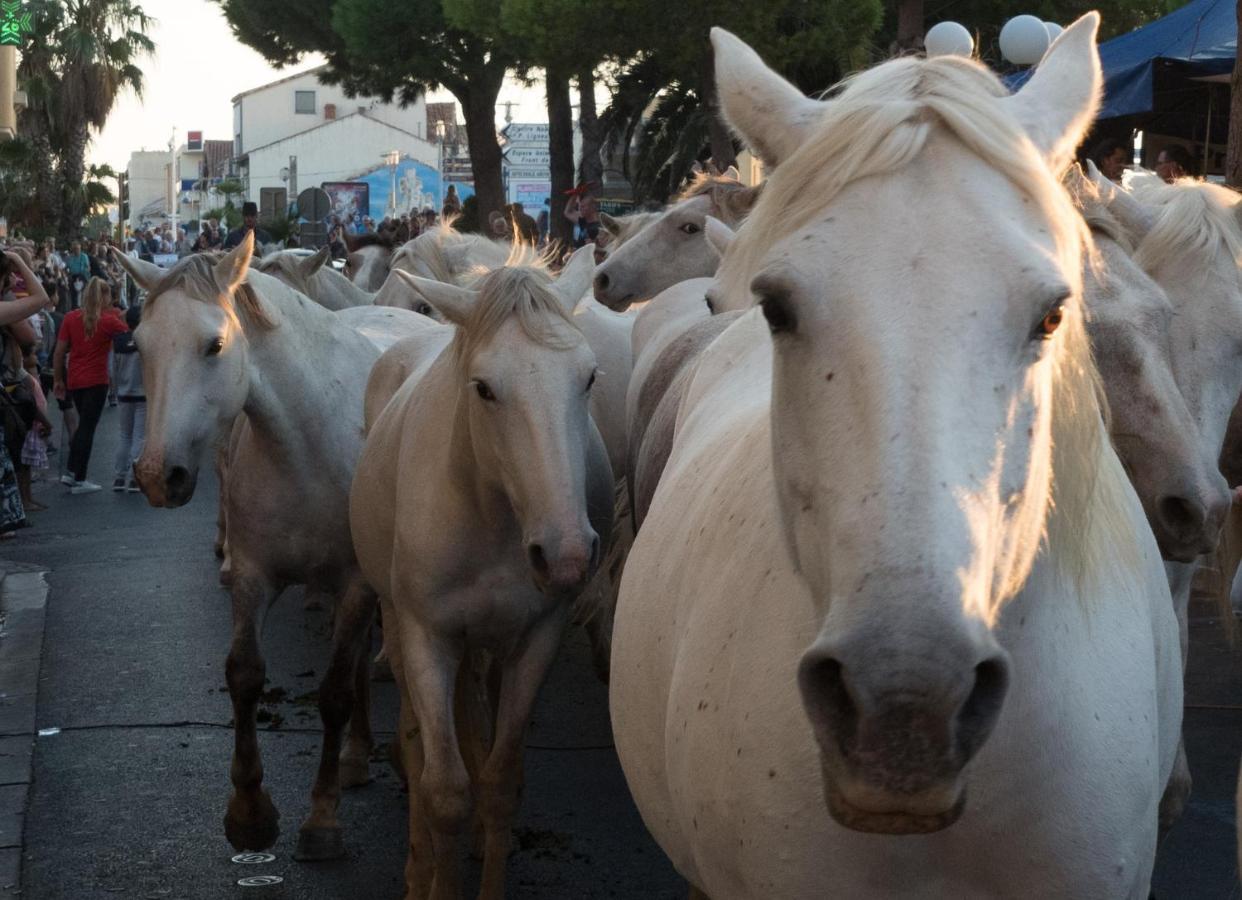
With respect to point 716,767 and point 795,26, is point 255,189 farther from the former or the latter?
point 716,767

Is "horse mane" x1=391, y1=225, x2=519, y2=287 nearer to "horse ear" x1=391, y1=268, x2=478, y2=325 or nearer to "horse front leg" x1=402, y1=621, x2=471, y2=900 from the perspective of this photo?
"horse ear" x1=391, y1=268, x2=478, y2=325

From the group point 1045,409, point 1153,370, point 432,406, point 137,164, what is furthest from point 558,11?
point 137,164

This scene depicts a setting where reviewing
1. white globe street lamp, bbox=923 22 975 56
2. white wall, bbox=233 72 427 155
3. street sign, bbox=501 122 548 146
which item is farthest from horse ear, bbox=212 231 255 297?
white wall, bbox=233 72 427 155

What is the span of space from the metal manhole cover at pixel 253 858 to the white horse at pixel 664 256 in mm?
4464

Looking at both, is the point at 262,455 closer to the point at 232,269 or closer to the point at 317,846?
the point at 232,269

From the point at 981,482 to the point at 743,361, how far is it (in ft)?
7.08

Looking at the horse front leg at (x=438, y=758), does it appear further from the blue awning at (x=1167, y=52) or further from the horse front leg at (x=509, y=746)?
the blue awning at (x=1167, y=52)

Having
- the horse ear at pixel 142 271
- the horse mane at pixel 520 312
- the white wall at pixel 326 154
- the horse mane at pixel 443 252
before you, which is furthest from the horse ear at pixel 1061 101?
the white wall at pixel 326 154

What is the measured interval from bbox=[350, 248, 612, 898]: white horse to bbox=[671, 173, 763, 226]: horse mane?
113 inches

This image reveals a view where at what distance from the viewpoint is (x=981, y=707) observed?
6.21 ft

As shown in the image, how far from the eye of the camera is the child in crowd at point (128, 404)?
15422 mm

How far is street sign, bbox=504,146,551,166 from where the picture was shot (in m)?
44.8

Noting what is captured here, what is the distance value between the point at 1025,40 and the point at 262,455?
7.55 metres

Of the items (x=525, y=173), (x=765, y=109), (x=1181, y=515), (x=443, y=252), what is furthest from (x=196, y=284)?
(x=525, y=173)
